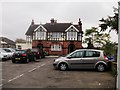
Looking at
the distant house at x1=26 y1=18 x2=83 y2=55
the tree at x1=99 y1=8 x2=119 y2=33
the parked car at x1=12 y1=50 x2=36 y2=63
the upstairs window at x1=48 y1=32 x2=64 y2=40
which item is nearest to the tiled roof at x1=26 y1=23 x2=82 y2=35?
the distant house at x1=26 y1=18 x2=83 y2=55

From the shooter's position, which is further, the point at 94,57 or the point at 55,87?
the point at 94,57

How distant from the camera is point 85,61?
54.7 feet

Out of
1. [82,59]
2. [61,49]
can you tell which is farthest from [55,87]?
[61,49]

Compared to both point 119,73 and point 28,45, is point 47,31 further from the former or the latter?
point 119,73

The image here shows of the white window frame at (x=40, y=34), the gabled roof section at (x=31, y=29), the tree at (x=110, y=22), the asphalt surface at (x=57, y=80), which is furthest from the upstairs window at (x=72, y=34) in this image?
the asphalt surface at (x=57, y=80)

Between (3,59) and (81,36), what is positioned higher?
(81,36)

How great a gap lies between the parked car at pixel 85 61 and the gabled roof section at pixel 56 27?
38725 millimetres

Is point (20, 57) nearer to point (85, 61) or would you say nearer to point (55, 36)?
point (85, 61)

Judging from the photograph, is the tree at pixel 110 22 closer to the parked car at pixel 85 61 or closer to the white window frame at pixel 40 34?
the parked car at pixel 85 61

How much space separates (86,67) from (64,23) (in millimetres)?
42334

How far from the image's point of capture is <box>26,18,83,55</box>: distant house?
54188mm

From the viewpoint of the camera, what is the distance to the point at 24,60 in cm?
2433

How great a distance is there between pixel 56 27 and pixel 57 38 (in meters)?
3.10

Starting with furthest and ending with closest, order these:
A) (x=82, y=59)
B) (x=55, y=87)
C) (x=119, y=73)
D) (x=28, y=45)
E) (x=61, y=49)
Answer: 1. (x=28, y=45)
2. (x=61, y=49)
3. (x=82, y=59)
4. (x=55, y=87)
5. (x=119, y=73)
